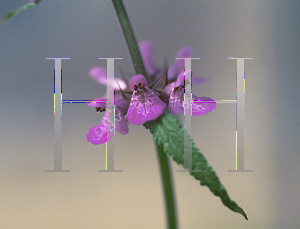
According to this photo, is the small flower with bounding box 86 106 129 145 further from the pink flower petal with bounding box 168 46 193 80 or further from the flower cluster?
the pink flower petal with bounding box 168 46 193 80

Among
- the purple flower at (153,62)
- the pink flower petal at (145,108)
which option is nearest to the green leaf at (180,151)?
the pink flower petal at (145,108)

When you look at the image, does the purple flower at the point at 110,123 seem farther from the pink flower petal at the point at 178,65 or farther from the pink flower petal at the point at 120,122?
the pink flower petal at the point at 178,65

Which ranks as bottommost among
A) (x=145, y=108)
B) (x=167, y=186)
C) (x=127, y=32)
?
(x=167, y=186)

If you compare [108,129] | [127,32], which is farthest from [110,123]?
[127,32]

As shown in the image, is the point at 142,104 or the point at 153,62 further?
the point at 153,62

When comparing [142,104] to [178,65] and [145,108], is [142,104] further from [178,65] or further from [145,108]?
[178,65]

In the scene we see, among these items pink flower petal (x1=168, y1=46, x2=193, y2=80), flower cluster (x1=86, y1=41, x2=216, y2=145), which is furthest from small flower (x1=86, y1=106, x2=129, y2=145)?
pink flower petal (x1=168, y1=46, x2=193, y2=80)
